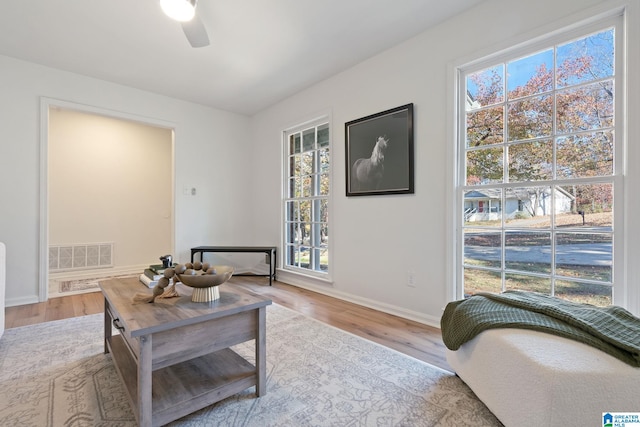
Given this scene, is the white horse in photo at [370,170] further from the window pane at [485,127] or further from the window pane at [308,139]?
the window pane at [308,139]

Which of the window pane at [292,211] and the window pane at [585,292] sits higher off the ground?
the window pane at [292,211]

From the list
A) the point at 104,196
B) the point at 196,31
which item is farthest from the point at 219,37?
the point at 104,196

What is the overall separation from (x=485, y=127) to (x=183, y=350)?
8.18 feet

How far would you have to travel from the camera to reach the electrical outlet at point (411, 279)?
2.63 metres

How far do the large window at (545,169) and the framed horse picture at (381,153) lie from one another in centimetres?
47

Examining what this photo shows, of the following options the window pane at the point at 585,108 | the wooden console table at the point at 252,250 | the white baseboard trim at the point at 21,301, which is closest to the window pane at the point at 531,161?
the window pane at the point at 585,108

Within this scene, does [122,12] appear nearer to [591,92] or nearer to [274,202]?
[274,202]

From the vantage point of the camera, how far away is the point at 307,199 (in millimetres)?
3836

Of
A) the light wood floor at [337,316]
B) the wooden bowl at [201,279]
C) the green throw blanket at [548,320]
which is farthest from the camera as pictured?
the light wood floor at [337,316]

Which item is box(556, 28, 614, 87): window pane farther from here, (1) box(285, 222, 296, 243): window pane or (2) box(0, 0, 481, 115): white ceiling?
(1) box(285, 222, 296, 243): window pane

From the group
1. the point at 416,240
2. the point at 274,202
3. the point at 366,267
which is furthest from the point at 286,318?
the point at 274,202

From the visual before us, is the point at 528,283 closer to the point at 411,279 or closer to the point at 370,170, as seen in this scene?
the point at 411,279

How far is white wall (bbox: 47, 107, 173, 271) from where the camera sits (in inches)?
173

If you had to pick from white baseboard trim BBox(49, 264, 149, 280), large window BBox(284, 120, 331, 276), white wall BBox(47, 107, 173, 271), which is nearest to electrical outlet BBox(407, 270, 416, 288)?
large window BBox(284, 120, 331, 276)
